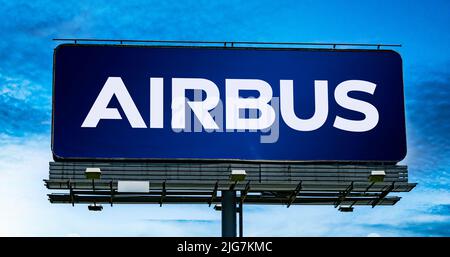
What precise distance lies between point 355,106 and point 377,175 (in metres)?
2.16

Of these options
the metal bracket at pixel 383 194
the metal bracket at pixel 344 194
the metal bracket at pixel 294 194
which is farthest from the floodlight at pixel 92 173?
the metal bracket at pixel 383 194

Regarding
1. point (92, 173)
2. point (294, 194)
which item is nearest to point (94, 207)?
point (92, 173)

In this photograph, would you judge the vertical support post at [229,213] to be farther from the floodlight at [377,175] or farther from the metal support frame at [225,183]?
the floodlight at [377,175]

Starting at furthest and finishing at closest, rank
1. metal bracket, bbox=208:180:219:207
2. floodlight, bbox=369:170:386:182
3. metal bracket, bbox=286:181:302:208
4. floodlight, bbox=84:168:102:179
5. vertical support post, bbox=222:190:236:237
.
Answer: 1. metal bracket, bbox=286:181:302:208
2. metal bracket, bbox=208:180:219:207
3. floodlight, bbox=369:170:386:182
4. vertical support post, bbox=222:190:236:237
5. floodlight, bbox=84:168:102:179

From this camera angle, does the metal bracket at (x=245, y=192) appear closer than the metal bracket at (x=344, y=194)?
Yes

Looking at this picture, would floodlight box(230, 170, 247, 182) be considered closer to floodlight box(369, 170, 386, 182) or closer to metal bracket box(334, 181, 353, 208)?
metal bracket box(334, 181, 353, 208)

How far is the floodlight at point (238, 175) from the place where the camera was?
1956cm

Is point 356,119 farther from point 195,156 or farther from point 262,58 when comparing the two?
point 195,156

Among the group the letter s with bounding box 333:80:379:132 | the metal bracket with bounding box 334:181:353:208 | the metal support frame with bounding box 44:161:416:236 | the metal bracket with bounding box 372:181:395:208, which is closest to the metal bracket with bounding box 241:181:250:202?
the metal support frame with bounding box 44:161:416:236

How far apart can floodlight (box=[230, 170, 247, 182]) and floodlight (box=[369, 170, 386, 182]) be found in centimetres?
347

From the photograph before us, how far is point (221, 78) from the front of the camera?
20.6 meters

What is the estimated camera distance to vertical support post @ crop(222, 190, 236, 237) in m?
19.9

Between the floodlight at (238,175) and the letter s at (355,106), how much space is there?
310 centimetres
